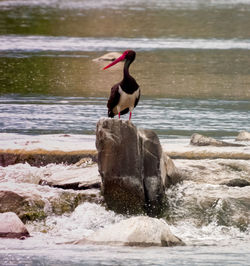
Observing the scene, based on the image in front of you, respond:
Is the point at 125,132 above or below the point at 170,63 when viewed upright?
above

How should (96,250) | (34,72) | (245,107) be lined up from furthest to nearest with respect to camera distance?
(34,72)
(245,107)
(96,250)

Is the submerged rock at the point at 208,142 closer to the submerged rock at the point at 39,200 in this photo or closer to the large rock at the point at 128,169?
the large rock at the point at 128,169

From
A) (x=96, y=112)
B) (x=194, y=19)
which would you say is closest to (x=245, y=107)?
(x=96, y=112)

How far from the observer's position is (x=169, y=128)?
15.0 m

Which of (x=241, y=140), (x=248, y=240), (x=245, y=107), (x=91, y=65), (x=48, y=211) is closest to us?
(x=248, y=240)

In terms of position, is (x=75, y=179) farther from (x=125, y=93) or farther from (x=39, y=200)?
(x=125, y=93)

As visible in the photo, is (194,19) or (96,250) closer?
(96,250)

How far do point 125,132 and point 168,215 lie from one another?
40.9 inches

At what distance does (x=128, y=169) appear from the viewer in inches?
400

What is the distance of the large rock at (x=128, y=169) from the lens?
10156 millimetres

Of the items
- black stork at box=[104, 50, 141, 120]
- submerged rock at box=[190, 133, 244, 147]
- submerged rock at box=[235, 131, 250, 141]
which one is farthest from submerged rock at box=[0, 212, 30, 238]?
submerged rock at box=[235, 131, 250, 141]

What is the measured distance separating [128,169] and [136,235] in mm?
1478

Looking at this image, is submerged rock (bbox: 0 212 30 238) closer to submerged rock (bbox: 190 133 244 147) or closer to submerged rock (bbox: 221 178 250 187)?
submerged rock (bbox: 221 178 250 187)

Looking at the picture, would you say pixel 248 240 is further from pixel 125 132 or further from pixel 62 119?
pixel 62 119
